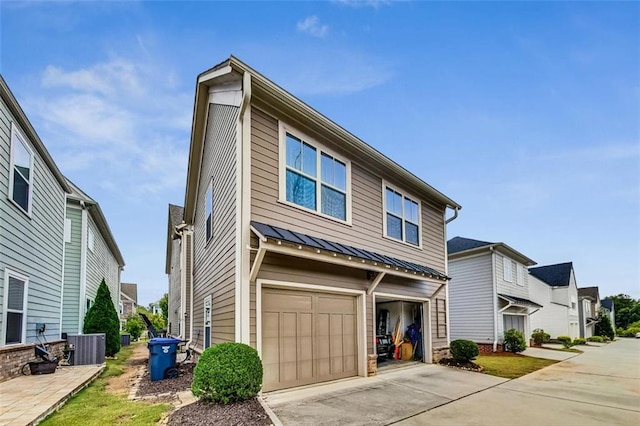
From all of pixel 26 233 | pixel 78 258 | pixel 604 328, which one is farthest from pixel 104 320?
pixel 604 328

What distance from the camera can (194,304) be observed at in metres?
13.7

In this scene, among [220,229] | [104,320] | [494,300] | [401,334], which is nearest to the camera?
[220,229]

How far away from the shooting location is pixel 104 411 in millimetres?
6438

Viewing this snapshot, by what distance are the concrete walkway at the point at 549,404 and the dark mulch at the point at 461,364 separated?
4.49ft

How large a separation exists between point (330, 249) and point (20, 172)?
24.2 ft

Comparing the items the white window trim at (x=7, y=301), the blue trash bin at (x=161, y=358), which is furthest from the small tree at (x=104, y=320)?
the blue trash bin at (x=161, y=358)

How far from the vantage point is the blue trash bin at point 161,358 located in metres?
9.18

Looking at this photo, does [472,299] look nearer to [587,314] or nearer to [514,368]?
[514,368]

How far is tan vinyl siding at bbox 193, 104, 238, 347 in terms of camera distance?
318 inches

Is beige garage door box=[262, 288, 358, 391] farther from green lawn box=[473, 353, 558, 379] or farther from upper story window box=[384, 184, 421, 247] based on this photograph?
green lawn box=[473, 353, 558, 379]

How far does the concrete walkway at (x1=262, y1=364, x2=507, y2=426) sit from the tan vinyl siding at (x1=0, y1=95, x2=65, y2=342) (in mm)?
6277

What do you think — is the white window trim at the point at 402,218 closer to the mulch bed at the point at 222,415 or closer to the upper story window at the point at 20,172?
the mulch bed at the point at 222,415

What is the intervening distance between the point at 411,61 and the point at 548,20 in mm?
4378

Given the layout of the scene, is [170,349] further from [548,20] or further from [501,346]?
[501,346]
